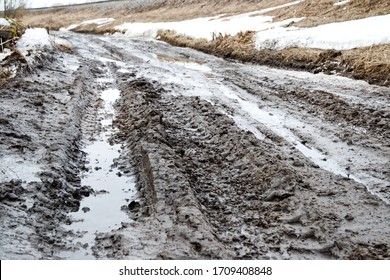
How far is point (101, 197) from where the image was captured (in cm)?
466

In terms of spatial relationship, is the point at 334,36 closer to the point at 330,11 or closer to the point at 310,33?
the point at 310,33

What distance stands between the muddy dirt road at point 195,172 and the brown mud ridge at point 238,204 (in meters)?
0.02

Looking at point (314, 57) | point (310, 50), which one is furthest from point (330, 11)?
point (314, 57)

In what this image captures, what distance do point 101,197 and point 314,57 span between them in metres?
9.51

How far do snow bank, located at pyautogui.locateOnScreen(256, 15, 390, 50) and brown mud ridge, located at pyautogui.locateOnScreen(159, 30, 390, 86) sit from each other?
0.43 meters

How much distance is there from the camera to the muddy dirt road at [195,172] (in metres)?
3.63

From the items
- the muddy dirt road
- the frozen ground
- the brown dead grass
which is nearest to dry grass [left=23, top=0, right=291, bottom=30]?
the brown dead grass

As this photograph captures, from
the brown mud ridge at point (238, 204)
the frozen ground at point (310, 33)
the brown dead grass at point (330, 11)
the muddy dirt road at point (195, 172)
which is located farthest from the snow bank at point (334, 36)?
the brown mud ridge at point (238, 204)

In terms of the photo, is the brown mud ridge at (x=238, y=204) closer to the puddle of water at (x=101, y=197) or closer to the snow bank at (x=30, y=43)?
the puddle of water at (x=101, y=197)

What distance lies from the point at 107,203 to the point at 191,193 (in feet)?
3.43

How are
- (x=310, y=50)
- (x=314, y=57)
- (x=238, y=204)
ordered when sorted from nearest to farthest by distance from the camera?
(x=238, y=204), (x=314, y=57), (x=310, y=50)

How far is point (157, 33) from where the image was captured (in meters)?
26.1

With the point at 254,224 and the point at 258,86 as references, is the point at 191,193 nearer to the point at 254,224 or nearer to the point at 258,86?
the point at 254,224

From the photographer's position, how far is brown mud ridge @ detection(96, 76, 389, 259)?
352 centimetres
